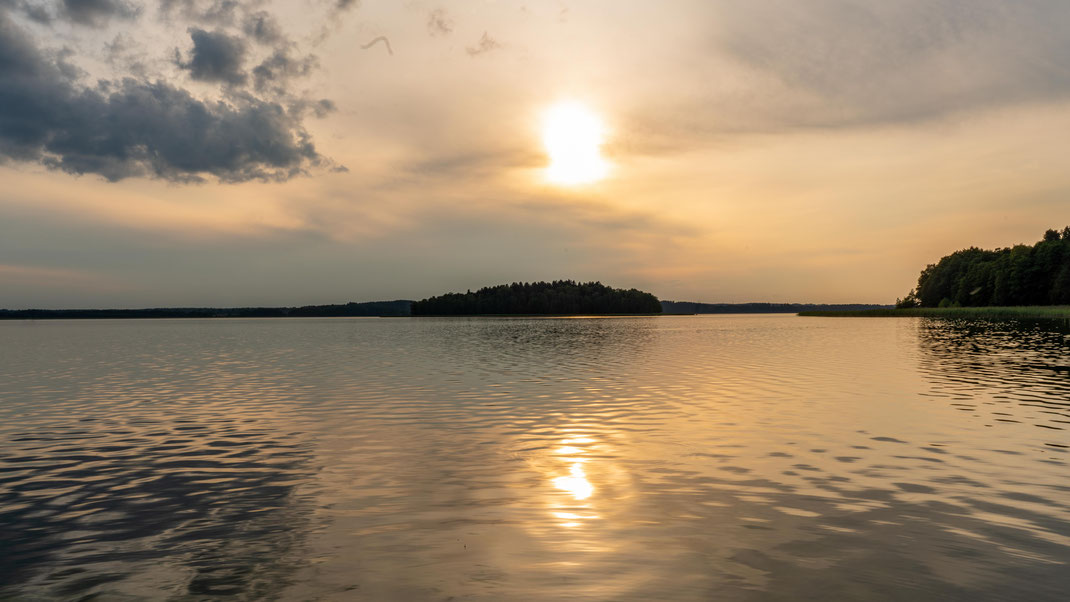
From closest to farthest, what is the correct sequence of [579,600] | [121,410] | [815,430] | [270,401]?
[579,600], [815,430], [121,410], [270,401]

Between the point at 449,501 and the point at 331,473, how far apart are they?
4.75 meters

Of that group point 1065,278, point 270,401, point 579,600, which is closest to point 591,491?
point 579,600

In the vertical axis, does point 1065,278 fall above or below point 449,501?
above

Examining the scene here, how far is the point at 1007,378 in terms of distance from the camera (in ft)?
137

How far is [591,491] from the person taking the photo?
17.4 metres

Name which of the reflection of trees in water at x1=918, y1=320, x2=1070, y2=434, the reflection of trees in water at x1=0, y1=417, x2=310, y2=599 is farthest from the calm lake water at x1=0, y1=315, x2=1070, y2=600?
the reflection of trees in water at x1=918, y1=320, x2=1070, y2=434

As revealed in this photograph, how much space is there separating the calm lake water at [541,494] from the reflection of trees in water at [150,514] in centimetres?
8

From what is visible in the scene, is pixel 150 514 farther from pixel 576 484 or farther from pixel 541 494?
pixel 576 484

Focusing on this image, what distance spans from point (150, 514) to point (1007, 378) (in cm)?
4599

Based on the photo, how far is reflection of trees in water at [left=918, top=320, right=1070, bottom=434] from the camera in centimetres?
2959

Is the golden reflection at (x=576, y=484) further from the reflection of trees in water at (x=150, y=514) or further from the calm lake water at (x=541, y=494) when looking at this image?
the reflection of trees in water at (x=150, y=514)

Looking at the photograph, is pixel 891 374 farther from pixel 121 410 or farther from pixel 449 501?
pixel 121 410

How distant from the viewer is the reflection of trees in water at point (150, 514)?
1162cm

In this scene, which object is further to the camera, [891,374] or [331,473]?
[891,374]
